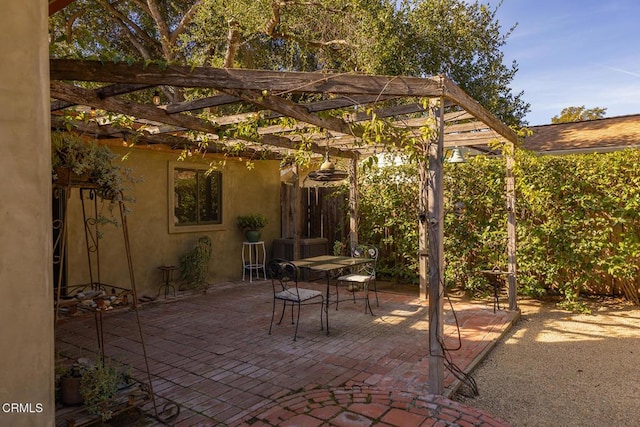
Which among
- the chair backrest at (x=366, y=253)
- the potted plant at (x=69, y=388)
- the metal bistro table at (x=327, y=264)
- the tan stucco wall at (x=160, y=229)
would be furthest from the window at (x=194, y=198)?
the potted plant at (x=69, y=388)

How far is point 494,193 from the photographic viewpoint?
6.49 meters

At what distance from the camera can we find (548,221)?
6012 millimetres

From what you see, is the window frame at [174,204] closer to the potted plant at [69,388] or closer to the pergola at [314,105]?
the pergola at [314,105]

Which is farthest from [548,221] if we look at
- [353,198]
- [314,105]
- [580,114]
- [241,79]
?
[580,114]

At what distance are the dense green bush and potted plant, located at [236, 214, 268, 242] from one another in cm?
284

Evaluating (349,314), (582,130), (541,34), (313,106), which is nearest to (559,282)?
(349,314)

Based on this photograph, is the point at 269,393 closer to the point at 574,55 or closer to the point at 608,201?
the point at 608,201

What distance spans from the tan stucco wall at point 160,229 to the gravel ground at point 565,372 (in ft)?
17.2

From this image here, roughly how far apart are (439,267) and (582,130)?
9617 millimetres

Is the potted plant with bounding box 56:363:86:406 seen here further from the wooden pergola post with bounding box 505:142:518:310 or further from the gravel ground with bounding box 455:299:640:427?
the wooden pergola post with bounding box 505:142:518:310

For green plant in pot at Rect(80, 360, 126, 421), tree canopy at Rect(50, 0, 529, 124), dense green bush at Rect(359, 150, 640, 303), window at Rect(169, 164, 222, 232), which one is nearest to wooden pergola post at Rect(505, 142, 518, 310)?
dense green bush at Rect(359, 150, 640, 303)

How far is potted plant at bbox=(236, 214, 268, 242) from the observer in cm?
829

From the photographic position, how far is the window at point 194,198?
7.28 meters

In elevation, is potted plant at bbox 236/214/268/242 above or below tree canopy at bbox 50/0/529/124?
below
